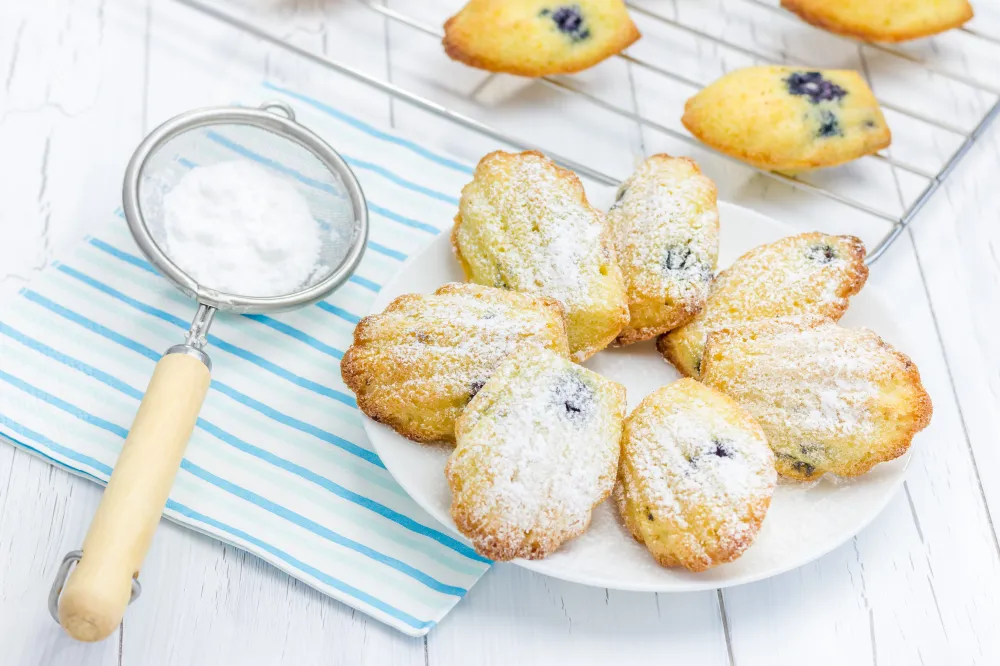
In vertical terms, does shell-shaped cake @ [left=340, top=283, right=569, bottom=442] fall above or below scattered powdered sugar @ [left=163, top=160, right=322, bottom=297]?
above

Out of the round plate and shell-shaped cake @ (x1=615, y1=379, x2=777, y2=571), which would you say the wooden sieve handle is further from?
shell-shaped cake @ (x1=615, y1=379, x2=777, y2=571)

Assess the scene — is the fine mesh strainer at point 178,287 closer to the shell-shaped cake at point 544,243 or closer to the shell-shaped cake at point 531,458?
the shell-shaped cake at point 544,243

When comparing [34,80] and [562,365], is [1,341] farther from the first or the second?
[562,365]

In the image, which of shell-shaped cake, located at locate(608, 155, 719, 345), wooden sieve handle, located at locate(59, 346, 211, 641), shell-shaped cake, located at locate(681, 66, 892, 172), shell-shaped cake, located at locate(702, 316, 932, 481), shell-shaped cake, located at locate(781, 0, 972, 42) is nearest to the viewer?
wooden sieve handle, located at locate(59, 346, 211, 641)

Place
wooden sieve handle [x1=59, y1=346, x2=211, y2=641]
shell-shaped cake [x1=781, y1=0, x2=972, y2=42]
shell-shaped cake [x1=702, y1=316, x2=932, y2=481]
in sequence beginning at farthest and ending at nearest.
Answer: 1. shell-shaped cake [x1=781, y1=0, x2=972, y2=42]
2. shell-shaped cake [x1=702, y1=316, x2=932, y2=481]
3. wooden sieve handle [x1=59, y1=346, x2=211, y2=641]

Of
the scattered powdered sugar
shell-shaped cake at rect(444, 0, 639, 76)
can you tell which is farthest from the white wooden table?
the scattered powdered sugar

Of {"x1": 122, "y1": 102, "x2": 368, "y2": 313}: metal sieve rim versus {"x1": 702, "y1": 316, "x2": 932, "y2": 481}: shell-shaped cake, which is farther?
{"x1": 122, "y1": 102, "x2": 368, "y2": 313}: metal sieve rim

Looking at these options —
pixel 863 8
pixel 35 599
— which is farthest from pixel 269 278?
pixel 863 8
